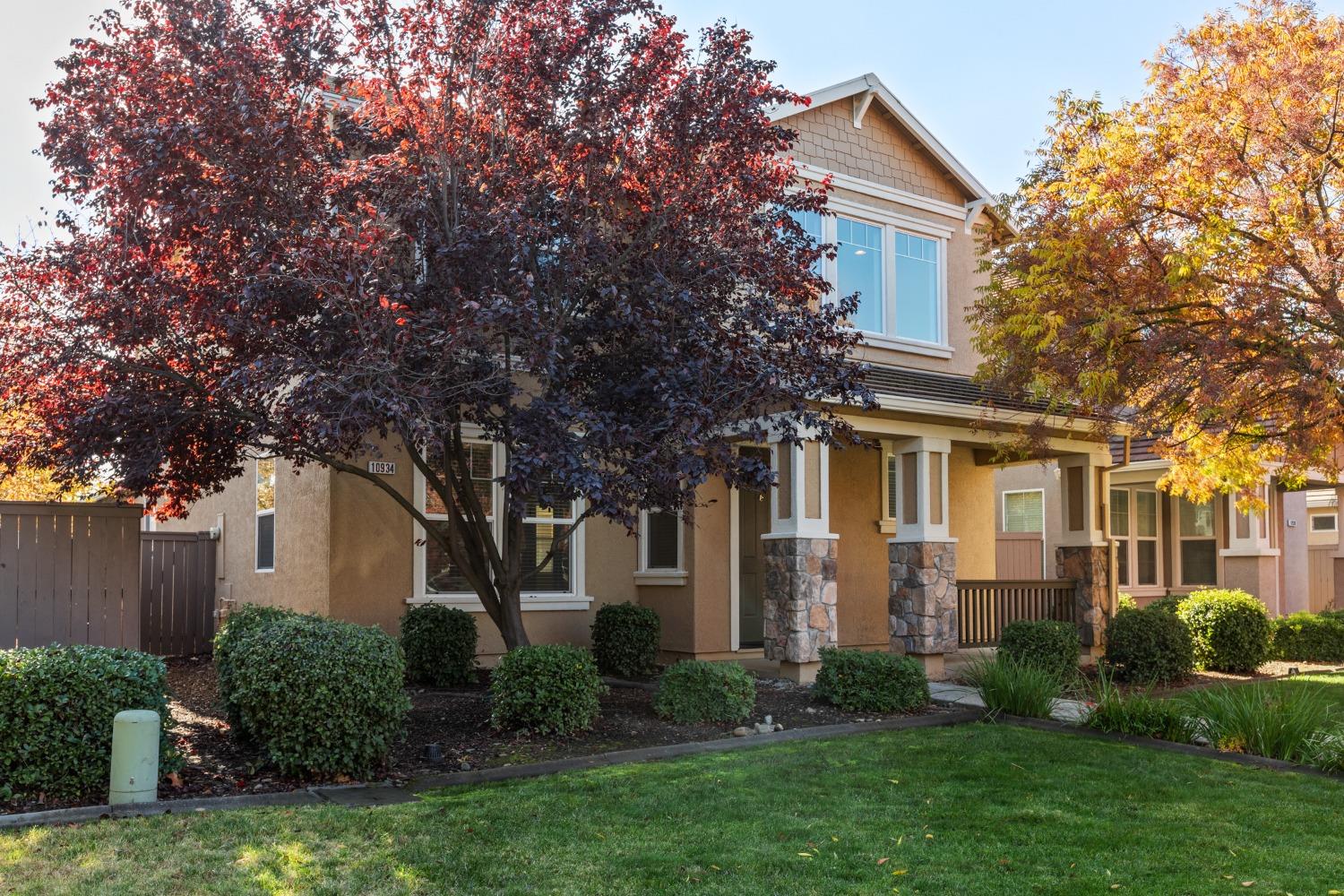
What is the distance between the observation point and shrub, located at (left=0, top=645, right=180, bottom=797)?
6281 mm

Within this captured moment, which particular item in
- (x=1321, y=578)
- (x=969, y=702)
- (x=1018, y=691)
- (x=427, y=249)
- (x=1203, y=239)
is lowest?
(x=969, y=702)

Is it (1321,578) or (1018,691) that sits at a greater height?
(1321,578)

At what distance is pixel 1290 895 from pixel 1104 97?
28.5ft

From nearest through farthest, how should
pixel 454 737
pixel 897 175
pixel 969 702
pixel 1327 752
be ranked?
pixel 1327 752 < pixel 454 737 < pixel 969 702 < pixel 897 175

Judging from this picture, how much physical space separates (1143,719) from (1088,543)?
533 cm

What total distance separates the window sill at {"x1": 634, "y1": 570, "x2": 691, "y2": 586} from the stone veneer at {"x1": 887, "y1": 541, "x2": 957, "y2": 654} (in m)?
2.50

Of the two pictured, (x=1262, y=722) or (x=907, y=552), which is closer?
(x=1262, y=722)

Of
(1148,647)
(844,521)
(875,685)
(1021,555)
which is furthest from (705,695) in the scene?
(1021,555)

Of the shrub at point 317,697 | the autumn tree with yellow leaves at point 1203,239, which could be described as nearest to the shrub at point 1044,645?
the autumn tree with yellow leaves at point 1203,239

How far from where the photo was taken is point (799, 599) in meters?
11.5

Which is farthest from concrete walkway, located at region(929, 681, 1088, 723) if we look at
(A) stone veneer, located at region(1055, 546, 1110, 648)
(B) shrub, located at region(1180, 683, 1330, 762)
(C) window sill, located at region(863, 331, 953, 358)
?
(C) window sill, located at region(863, 331, 953, 358)

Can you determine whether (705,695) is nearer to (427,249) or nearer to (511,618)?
(511,618)

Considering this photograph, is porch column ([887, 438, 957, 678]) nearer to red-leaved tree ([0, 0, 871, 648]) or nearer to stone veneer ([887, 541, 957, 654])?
stone veneer ([887, 541, 957, 654])

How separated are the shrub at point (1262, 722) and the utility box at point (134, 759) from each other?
7374mm
